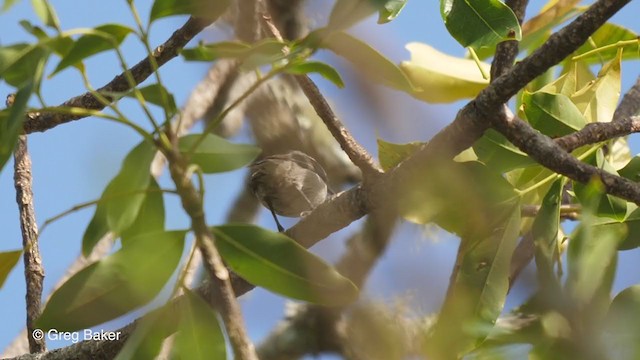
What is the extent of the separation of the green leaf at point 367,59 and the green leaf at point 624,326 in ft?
1.34

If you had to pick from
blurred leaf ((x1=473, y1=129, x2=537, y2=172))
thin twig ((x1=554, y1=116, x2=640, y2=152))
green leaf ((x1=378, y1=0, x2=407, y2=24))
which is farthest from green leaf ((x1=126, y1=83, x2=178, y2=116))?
thin twig ((x1=554, y1=116, x2=640, y2=152))

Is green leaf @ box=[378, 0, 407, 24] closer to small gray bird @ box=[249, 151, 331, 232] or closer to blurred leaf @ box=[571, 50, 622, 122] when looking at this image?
blurred leaf @ box=[571, 50, 622, 122]

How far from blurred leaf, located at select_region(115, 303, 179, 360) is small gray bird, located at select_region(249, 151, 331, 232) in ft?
6.74

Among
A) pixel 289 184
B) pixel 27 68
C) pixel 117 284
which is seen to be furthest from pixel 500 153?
pixel 289 184

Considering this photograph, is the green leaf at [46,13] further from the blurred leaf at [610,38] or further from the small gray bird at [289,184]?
the small gray bird at [289,184]

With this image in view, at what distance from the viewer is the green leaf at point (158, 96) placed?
41.7 inches

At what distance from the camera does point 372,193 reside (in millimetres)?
1582

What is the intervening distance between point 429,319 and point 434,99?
80cm

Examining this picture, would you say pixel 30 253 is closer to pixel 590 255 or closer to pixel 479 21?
pixel 479 21

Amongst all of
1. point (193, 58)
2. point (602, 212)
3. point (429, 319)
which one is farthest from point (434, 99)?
point (193, 58)

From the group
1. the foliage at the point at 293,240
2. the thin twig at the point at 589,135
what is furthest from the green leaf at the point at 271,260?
the thin twig at the point at 589,135

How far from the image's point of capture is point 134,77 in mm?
1855

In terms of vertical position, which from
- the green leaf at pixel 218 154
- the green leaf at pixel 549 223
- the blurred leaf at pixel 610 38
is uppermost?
the blurred leaf at pixel 610 38

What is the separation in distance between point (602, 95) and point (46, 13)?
117cm
